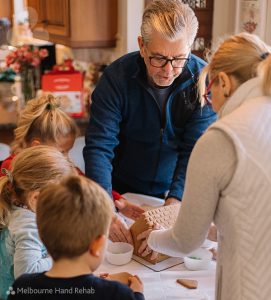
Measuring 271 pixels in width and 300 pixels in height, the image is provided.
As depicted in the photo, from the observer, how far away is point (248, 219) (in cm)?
101

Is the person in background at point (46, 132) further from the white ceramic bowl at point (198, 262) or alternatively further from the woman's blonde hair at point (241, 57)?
the woman's blonde hair at point (241, 57)

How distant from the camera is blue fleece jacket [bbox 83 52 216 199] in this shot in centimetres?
181

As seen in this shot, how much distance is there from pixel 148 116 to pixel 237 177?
0.90 metres

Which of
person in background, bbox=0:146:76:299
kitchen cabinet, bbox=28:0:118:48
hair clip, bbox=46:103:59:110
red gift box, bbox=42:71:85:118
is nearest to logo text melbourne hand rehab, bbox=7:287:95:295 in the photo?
person in background, bbox=0:146:76:299

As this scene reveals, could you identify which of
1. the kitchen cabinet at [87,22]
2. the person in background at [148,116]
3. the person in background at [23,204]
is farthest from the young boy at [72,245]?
the kitchen cabinet at [87,22]

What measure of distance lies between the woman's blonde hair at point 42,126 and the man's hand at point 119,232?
17.4 inches

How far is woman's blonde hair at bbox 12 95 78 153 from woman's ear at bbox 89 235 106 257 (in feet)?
2.87

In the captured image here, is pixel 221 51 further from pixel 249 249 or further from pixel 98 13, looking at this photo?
pixel 98 13

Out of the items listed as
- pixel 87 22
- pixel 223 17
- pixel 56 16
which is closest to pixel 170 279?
pixel 223 17

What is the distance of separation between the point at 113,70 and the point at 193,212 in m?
0.91

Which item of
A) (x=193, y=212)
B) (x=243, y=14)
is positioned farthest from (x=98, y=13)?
(x=193, y=212)

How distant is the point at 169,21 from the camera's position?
1568 mm

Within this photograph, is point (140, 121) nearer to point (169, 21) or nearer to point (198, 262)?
point (169, 21)

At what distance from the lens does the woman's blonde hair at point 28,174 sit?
1380 mm
